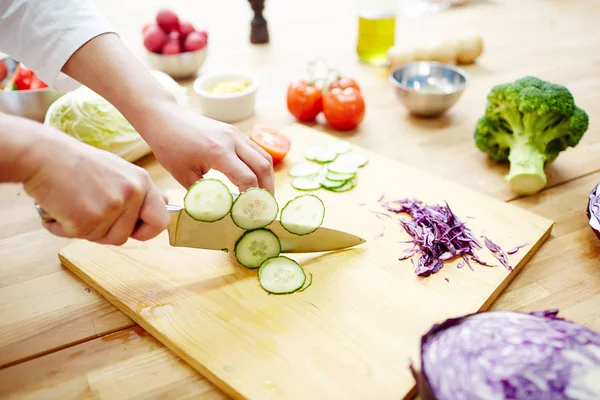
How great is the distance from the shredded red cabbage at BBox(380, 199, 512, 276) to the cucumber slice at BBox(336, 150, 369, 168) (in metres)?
0.47

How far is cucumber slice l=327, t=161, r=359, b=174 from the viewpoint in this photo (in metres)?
2.67

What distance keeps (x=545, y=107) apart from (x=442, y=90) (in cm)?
99

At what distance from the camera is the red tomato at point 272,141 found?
9.03 feet

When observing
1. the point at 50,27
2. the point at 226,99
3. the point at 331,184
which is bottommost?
the point at 331,184

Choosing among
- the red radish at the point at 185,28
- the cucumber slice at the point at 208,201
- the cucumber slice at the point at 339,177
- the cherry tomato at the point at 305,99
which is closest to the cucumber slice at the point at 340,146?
the cucumber slice at the point at 339,177

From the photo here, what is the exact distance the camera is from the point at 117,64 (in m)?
2.21

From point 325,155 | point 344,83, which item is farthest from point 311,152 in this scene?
point 344,83

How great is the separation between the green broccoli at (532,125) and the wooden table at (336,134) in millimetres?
126

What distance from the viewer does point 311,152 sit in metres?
2.91

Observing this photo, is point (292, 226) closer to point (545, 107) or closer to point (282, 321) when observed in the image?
point (282, 321)

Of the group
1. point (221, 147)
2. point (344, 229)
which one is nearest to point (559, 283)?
point (344, 229)

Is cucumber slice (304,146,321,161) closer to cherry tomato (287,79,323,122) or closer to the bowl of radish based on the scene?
cherry tomato (287,79,323,122)

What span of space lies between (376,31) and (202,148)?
2.39 m

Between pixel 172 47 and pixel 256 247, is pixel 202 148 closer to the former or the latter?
pixel 256 247
